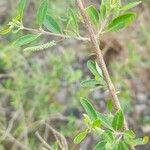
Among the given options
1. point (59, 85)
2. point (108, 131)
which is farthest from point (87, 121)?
point (59, 85)

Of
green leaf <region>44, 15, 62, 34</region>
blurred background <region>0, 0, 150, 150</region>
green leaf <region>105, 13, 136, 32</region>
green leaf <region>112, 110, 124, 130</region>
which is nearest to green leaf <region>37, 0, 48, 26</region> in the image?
green leaf <region>44, 15, 62, 34</region>

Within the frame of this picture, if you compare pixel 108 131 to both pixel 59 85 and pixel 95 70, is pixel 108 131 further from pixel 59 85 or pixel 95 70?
pixel 59 85

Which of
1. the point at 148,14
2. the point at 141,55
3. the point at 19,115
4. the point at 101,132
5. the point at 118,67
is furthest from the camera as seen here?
the point at 148,14

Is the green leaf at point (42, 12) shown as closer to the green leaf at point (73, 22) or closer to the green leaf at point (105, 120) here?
the green leaf at point (73, 22)

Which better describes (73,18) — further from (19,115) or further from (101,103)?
(101,103)

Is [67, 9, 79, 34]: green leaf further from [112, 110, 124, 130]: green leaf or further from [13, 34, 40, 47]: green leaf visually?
[112, 110, 124, 130]: green leaf

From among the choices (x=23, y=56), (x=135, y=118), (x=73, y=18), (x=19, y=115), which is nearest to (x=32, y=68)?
(x=23, y=56)

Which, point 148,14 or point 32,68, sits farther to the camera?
point 148,14
